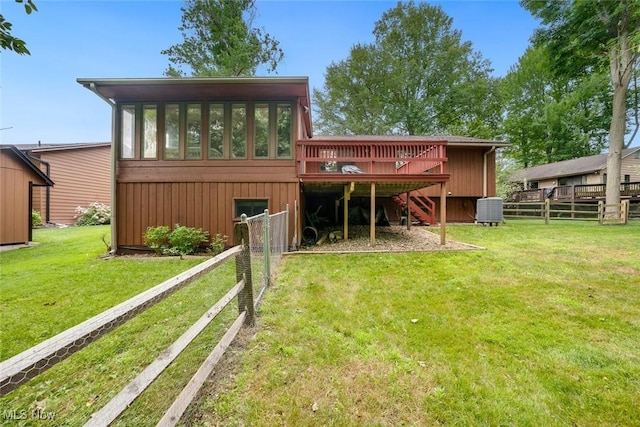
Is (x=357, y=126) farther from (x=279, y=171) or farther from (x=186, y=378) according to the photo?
(x=186, y=378)

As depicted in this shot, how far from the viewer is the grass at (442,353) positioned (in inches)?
73.9

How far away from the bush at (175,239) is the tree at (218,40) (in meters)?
11.8

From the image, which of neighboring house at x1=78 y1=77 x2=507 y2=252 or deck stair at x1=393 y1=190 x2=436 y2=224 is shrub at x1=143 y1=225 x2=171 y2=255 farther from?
deck stair at x1=393 y1=190 x2=436 y2=224

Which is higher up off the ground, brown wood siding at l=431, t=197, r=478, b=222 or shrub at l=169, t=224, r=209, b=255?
brown wood siding at l=431, t=197, r=478, b=222

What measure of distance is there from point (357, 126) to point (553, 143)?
65.9 ft

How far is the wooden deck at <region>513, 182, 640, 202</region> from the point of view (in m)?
18.3

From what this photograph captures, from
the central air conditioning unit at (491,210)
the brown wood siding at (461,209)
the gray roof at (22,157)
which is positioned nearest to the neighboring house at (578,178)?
the brown wood siding at (461,209)

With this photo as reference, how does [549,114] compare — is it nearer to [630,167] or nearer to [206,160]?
[630,167]

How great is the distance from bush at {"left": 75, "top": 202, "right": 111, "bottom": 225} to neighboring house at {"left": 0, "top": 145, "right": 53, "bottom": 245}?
693 cm

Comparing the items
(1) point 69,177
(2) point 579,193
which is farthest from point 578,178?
(1) point 69,177

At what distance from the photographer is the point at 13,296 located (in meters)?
4.22

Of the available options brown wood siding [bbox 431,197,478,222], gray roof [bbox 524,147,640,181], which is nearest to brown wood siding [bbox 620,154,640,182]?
gray roof [bbox 524,147,640,181]

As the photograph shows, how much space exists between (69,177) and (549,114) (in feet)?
122

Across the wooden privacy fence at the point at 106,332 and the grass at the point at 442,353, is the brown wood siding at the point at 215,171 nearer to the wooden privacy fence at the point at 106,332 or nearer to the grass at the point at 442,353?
the grass at the point at 442,353
